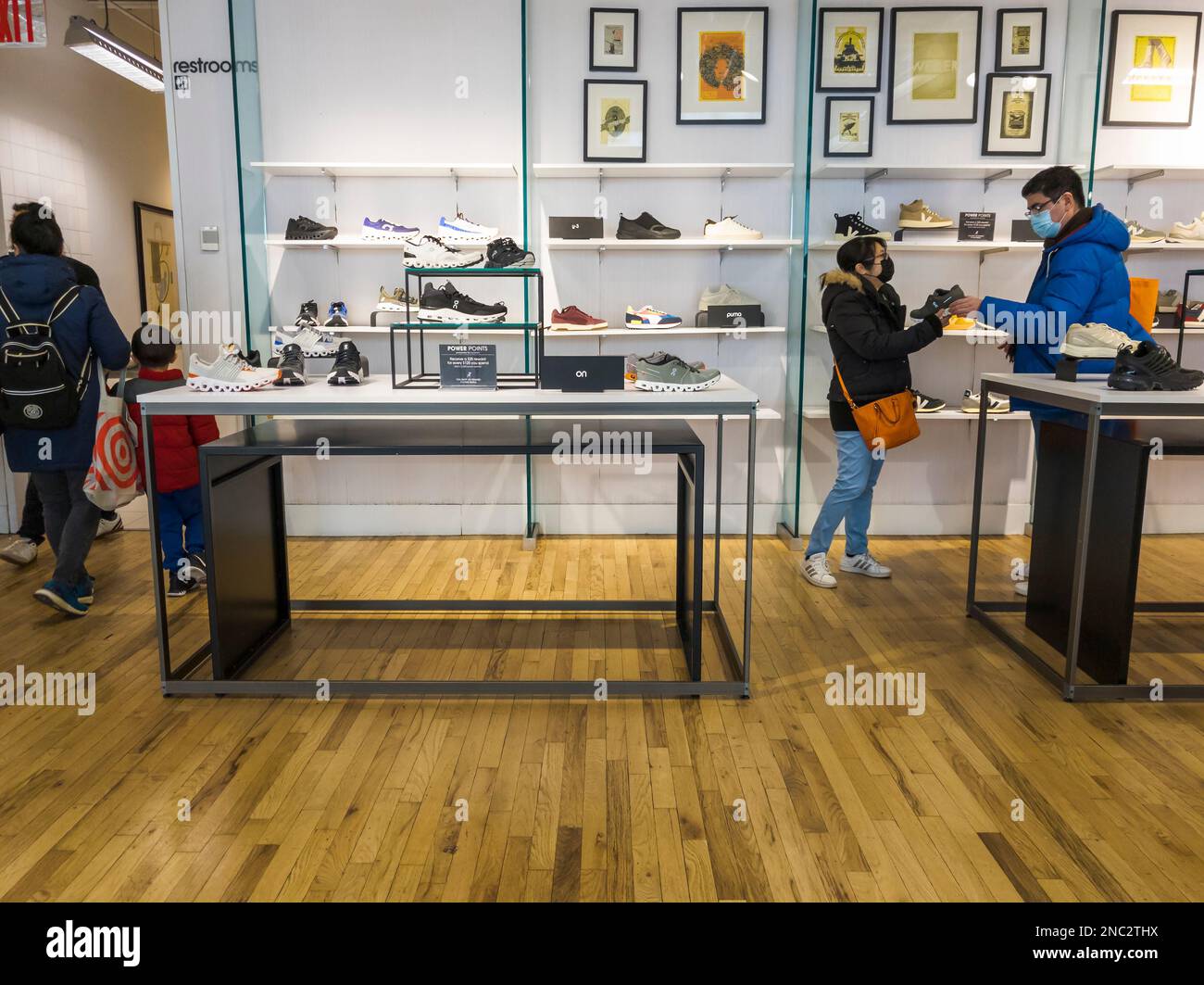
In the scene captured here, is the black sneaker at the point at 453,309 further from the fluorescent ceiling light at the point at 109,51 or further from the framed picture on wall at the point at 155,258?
the framed picture on wall at the point at 155,258

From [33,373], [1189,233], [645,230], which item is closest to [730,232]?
[645,230]

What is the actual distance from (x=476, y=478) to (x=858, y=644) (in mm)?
2539

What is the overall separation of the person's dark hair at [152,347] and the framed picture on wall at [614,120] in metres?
2.34

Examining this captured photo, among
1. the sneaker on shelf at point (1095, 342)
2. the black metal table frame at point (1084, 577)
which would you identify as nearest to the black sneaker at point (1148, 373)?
the black metal table frame at point (1084, 577)

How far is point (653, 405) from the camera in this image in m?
2.98

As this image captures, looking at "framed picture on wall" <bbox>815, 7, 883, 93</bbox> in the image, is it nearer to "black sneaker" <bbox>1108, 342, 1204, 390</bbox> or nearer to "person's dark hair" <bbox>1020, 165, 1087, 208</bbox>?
"person's dark hair" <bbox>1020, 165, 1087, 208</bbox>

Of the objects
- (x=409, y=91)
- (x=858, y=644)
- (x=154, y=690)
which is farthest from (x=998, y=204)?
(x=154, y=690)

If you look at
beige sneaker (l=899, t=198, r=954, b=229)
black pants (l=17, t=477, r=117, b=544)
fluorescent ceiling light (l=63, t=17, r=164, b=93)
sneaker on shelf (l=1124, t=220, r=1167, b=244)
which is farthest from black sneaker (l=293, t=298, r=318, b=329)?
sneaker on shelf (l=1124, t=220, r=1167, b=244)

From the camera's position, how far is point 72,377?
3861 mm

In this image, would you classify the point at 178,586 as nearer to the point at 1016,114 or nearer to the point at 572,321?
the point at 572,321

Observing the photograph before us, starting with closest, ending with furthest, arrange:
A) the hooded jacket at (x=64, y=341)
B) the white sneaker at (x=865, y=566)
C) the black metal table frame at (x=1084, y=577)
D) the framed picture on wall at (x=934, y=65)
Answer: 1. the black metal table frame at (x=1084, y=577)
2. the hooded jacket at (x=64, y=341)
3. the white sneaker at (x=865, y=566)
4. the framed picture on wall at (x=934, y=65)

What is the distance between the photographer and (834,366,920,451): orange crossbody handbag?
13.9 ft

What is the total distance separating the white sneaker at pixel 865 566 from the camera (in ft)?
15.0
